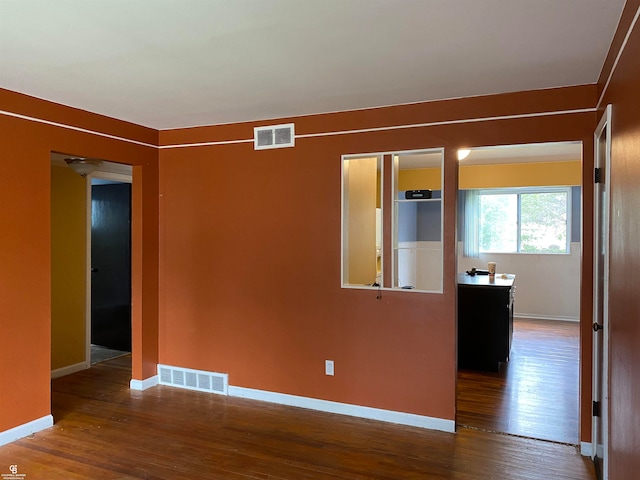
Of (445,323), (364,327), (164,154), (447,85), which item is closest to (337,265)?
(364,327)

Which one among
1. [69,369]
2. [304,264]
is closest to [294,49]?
[304,264]

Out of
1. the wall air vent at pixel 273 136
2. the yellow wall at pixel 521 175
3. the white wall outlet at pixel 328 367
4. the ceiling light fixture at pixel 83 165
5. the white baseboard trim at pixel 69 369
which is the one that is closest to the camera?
the white wall outlet at pixel 328 367

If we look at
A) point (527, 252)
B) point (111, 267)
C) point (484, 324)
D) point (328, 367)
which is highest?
point (527, 252)

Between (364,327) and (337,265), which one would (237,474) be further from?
(337,265)

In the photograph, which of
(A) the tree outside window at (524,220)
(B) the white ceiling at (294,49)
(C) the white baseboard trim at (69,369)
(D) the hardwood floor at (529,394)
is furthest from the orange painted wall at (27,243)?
(A) the tree outside window at (524,220)

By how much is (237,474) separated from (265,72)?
2502 mm

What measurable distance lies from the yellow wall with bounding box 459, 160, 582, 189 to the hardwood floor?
250 centimetres

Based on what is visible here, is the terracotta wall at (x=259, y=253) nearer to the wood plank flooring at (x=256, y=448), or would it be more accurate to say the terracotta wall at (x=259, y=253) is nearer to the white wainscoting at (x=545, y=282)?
the wood plank flooring at (x=256, y=448)

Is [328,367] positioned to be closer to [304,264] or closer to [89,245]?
[304,264]

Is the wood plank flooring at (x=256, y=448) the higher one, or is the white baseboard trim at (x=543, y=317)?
the white baseboard trim at (x=543, y=317)

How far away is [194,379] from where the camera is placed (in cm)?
409

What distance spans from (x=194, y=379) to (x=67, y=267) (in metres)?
1.95

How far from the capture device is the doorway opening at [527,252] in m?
4.63

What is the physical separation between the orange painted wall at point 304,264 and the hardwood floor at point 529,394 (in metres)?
0.54
